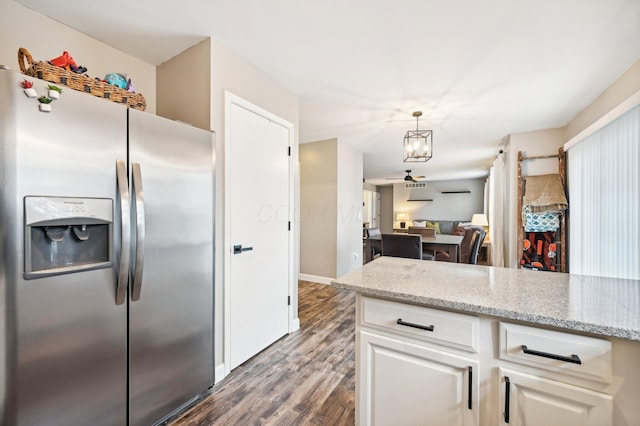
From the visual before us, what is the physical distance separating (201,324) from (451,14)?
2.51 metres

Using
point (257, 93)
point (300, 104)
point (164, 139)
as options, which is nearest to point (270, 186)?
point (257, 93)

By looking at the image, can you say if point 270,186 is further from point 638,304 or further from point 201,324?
point 638,304

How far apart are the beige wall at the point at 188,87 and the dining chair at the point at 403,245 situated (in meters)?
2.71

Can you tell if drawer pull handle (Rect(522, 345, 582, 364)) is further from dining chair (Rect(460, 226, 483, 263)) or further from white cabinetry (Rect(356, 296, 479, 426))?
dining chair (Rect(460, 226, 483, 263))

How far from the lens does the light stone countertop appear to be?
815mm

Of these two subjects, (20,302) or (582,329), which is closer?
(582,329)

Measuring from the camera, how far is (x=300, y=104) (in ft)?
9.89

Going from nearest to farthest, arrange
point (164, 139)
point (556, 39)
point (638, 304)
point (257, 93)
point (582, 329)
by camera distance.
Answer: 1. point (582, 329)
2. point (638, 304)
3. point (164, 139)
4. point (556, 39)
5. point (257, 93)

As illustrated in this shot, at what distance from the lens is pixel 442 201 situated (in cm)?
930

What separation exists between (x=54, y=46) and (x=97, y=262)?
152cm

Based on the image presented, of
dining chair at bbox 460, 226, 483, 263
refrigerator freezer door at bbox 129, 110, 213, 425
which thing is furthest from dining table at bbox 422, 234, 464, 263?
refrigerator freezer door at bbox 129, 110, 213, 425

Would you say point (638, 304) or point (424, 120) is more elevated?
point (424, 120)

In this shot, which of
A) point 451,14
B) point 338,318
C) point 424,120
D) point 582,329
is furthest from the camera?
point 424,120

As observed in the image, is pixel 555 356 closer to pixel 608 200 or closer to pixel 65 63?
pixel 65 63
